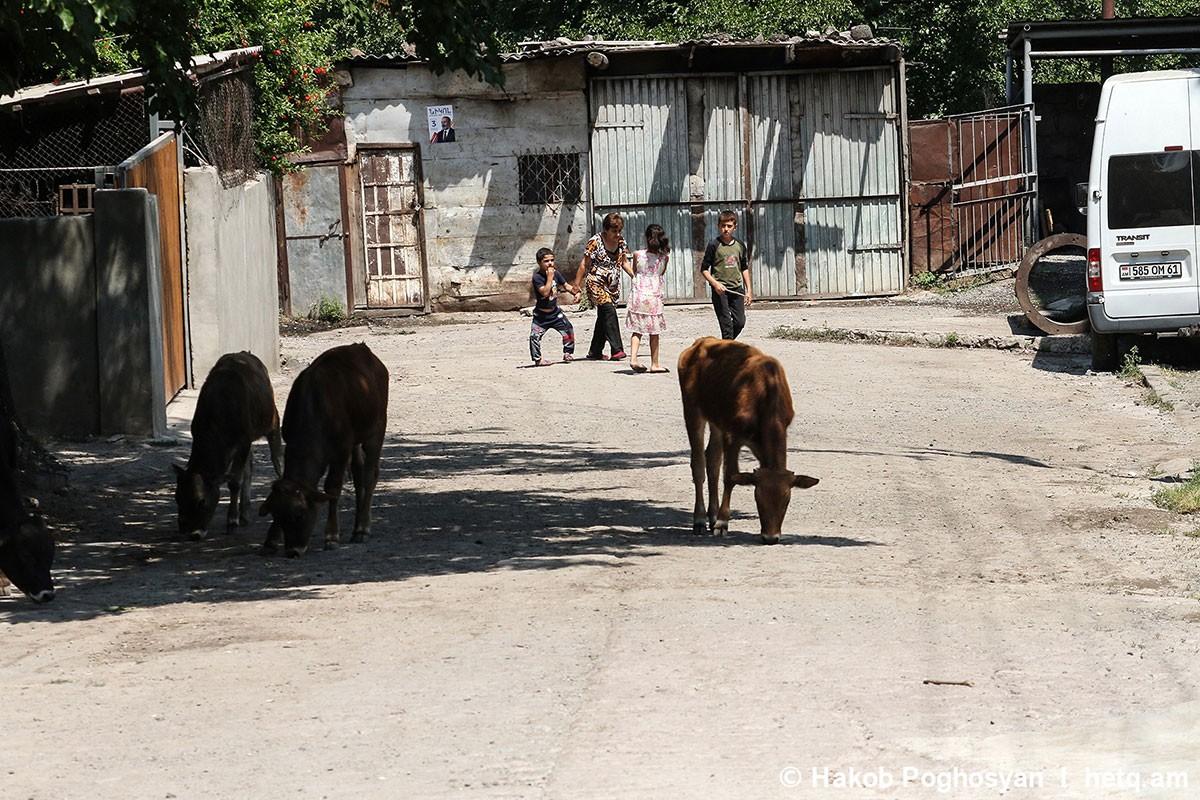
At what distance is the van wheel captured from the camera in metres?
18.3

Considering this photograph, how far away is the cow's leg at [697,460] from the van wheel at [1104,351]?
8.91m

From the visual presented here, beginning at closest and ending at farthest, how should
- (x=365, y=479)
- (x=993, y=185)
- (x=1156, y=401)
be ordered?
1. (x=365, y=479)
2. (x=1156, y=401)
3. (x=993, y=185)

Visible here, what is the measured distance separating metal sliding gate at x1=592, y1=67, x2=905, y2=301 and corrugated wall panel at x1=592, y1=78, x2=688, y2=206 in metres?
0.01

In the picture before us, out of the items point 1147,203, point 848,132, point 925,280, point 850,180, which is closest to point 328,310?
point 850,180

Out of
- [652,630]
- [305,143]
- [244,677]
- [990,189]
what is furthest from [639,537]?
[990,189]

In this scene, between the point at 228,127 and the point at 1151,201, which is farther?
the point at 228,127

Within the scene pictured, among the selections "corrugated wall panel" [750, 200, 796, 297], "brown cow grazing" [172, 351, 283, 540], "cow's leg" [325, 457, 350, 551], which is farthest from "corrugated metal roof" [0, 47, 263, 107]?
"corrugated wall panel" [750, 200, 796, 297]

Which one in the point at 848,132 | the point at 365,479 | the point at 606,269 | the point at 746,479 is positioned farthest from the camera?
the point at 848,132

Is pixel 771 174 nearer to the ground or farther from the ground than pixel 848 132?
nearer to the ground

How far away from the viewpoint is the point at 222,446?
409 inches

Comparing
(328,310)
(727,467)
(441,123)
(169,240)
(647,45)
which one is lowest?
(727,467)

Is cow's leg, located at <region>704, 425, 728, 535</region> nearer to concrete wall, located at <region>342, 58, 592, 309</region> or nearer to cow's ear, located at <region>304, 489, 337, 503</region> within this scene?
cow's ear, located at <region>304, 489, 337, 503</region>

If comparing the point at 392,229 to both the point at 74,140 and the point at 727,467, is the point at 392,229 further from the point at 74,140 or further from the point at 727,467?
the point at 727,467

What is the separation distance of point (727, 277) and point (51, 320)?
6869mm
